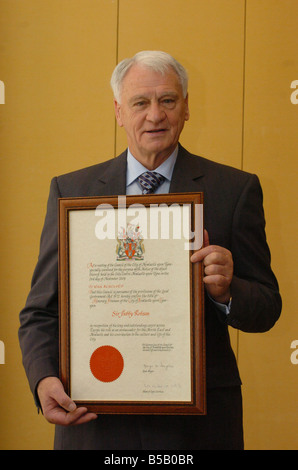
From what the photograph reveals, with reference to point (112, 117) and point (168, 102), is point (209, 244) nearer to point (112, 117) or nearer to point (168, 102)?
point (168, 102)

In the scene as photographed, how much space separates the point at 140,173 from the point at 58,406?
594mm

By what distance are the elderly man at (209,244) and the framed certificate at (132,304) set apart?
0.34ft

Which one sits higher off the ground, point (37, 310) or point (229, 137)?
point (229, 137)

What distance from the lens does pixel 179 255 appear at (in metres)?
1.06

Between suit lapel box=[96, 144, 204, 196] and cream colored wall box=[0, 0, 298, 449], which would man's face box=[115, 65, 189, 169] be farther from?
cream colored wall box=[0, 0, 298, 449]

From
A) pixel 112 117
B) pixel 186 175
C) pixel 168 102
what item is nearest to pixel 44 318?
pixel 186 175

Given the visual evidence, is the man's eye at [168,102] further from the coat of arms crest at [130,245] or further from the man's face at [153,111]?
the coat of arms crest at [130,245]

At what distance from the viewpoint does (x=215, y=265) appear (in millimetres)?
1033

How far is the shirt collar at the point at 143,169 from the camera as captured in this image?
1299mm

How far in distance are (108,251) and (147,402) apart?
0.33 metres

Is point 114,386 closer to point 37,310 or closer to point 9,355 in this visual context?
point 37,310
